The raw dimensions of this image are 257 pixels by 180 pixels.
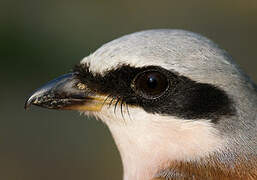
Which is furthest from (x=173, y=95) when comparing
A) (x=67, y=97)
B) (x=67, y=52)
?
(x=67, y=52)

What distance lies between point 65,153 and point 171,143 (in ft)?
17.0

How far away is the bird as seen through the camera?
308 centimetres

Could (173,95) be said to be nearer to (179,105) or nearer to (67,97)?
(179,105)

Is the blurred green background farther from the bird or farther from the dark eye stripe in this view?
the dark eye stripe

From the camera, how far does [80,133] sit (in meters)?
8.64

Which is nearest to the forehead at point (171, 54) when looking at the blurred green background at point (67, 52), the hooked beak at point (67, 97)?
the hooked beak at point (67, 97)

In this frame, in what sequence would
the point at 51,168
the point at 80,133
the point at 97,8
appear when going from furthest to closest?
the point at 97,8 → the point at 80,133 → the point at 51,168

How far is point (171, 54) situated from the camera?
10.2ft

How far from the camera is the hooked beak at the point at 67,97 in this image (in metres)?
3.42

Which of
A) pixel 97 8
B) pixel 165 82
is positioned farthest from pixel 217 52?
pixel 97 8

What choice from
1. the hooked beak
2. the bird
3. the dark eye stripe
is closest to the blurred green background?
the hooked beak

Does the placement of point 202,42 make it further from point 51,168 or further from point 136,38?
point 51,168

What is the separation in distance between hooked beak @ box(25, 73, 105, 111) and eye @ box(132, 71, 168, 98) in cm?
37

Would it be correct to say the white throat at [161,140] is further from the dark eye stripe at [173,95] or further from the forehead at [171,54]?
the forehead at [171,54]
